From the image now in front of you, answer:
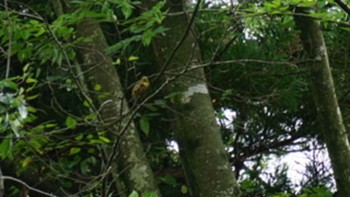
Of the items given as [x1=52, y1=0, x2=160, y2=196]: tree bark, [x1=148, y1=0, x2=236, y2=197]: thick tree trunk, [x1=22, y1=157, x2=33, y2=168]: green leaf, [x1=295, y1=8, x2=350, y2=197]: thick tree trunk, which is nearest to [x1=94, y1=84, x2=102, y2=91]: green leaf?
[x1=52, y1=0, x2=160, y2=196]: tree bark

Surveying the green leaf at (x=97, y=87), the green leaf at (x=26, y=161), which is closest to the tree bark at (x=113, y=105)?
the green leaf at (x=97, y=87)

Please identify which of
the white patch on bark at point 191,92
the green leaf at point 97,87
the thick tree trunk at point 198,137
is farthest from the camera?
the green leaf at point 97,87

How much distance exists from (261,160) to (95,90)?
70.1 inches

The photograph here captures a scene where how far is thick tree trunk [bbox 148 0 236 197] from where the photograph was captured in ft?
7.16

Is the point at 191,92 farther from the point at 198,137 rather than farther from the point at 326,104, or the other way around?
the point at 326,104

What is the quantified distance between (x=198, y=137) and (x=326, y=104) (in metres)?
0.50

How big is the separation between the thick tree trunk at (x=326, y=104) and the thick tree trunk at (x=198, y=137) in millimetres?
387

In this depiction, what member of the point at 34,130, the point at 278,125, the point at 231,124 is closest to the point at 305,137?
the point at 278,125

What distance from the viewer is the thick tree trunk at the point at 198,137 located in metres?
2.18

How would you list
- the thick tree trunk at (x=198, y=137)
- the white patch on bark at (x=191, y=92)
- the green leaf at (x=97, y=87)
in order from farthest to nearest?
the green leaf at (x=97, y=87) < the white patch on bark at (x=191, y=92) < the thick tree trunk at (x=198, y=137)

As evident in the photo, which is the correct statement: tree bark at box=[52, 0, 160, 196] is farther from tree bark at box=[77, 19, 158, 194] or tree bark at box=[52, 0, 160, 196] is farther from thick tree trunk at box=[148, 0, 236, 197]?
thick tree trunk at box=[148, 0, 236, 197]

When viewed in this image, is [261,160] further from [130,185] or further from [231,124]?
[130,185]

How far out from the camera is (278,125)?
3.49 metres

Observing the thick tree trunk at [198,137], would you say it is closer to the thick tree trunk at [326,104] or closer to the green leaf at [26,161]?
the thick tree trunk at [326,104]
